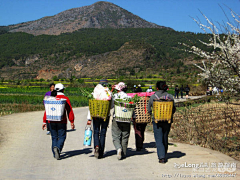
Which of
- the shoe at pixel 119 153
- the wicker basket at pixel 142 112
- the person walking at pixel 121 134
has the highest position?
the wicker basket at pixel 142 112

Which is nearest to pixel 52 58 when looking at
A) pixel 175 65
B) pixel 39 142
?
Answer: pixel 175 65

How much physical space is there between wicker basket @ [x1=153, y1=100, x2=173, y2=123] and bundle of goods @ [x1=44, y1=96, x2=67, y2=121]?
2.25m

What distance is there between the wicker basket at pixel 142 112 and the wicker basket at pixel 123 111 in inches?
39.5

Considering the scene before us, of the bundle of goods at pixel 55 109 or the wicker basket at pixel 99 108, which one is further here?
the bundle of goods at pixel 55 109

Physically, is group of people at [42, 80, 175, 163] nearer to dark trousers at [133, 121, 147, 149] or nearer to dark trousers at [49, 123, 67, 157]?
dark trousers at [49, 123, 67, 157]

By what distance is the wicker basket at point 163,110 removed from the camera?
26.7 ft

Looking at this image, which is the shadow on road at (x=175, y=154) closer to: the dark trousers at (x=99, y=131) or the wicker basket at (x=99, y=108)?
the dark trousers at (x=99, y=131)

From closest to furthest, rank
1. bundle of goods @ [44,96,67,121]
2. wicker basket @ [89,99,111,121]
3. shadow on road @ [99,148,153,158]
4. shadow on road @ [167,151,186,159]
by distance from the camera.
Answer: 1. wicker basket @ [89,99,111,121]
2. bundle of goods @ [44,96,67,121]
3. shadow on road @ [167,151,186,159]
4. shadow on road @ [99,148,153,158]

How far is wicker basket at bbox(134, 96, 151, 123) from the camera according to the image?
9547mm

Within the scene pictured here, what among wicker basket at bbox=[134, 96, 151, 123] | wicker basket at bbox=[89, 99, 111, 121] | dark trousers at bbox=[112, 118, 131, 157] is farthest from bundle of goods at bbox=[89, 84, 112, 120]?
wicker basket at bbox=[134, 96, 151, 123]

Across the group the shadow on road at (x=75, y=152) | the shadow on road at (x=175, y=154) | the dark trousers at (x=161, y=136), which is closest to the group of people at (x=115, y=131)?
the dark trousers at (x=161, y=136)

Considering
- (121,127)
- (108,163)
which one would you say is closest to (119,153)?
(108,163)

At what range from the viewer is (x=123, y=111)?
8.49m

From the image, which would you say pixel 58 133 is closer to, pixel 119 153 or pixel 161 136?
pixel 119 153
